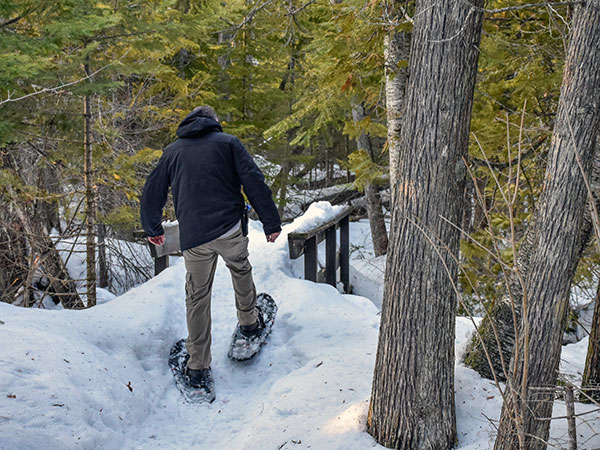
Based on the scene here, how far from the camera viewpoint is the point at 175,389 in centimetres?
402

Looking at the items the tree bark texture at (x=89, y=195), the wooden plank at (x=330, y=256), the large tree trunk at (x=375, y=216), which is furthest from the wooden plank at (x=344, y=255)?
the tree bark texture at (x=89, y=195)

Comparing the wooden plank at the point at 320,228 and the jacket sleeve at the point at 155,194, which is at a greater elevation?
the jacket sleeve at the point at 155,194

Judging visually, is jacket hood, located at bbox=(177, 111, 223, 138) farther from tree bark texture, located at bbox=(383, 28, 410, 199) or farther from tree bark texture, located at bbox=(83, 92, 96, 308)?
tree bark texture, located at bbox=(83, 92, 96, 308)

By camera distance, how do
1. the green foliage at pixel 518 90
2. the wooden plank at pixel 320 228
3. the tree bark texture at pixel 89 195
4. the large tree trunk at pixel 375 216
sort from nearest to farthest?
the green foliage at pixel 518 90 → the wooden plank at pixel 320 228 → the tree bark texture at pixel 89 195 → the large tree trunk at pixel 375 216

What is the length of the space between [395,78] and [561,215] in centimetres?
245

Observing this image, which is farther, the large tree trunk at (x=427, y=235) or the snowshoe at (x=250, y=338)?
the snowshoe at (x=250, y=338)

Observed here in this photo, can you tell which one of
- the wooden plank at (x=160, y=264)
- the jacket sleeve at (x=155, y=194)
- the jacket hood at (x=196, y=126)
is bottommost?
the wooden plank at (x=160, y=264)

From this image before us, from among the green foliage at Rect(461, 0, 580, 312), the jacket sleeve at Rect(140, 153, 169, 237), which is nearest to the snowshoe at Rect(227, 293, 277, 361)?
the jacket sleeve at Rect(140, 153, 169, 237)

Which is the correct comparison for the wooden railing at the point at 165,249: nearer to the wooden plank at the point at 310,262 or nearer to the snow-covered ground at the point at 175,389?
the snow-covered ground at the point at 175,389

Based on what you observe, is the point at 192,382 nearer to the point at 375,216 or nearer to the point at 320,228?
the point at 320,228

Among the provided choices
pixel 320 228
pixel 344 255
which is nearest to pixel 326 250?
pixel 344 255

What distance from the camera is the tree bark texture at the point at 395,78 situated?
13.5ft

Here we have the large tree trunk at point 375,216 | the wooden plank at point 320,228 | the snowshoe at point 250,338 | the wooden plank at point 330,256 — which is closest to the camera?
the snowshoe at point 250,338

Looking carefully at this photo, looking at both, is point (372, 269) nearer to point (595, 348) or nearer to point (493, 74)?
point (493, 74)
